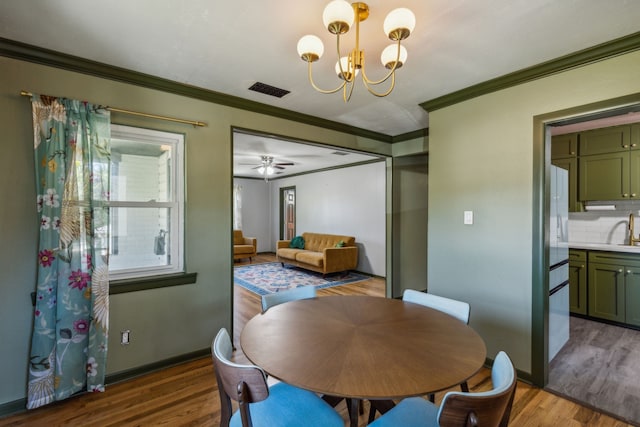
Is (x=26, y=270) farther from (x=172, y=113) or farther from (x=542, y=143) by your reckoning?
(x=542, y=143)

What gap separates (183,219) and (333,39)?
6.15 ft

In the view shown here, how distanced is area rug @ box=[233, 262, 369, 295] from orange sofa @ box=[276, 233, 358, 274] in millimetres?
184

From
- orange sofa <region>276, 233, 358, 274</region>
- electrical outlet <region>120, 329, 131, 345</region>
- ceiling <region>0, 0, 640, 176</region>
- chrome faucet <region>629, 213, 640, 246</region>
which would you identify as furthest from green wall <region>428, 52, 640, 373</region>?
orange sofa <region>276, 233, 358, 274</region>

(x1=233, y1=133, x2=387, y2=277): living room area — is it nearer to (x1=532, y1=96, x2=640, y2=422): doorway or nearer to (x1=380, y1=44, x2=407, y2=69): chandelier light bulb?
(x1=532, y1=96, x2=640, y2=422): doorway

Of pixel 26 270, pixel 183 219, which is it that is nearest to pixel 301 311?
pixel 183 219

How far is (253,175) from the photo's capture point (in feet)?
30.0

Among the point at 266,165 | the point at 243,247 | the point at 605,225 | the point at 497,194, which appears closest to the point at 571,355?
the point at 497,194

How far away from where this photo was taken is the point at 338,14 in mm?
1373

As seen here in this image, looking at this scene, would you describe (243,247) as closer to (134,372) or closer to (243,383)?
(134,372)

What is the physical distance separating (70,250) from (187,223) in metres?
0.81

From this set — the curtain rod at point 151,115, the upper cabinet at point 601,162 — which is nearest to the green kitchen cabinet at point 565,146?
the upper cabinet at point 601,162

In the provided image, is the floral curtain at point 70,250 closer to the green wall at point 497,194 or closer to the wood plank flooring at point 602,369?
the green wall at point 497,194

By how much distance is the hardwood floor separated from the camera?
1929 millimetres

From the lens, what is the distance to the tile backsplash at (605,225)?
12.6 feet
